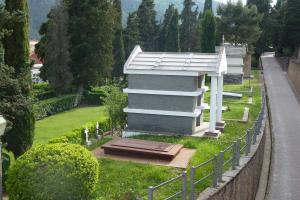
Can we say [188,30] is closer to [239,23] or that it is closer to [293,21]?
[293,21]

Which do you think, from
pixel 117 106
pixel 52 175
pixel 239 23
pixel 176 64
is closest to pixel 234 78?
pixel 239 23

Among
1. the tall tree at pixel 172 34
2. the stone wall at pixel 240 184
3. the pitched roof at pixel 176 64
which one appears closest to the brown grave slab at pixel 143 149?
the stone wall at pixel 240 184

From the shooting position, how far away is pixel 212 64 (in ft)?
62.8

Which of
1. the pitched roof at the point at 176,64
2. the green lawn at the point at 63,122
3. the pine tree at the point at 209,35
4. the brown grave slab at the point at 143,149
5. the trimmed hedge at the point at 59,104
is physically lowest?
the green lawn at the point at 63,122

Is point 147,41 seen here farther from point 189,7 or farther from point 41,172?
point 41,172

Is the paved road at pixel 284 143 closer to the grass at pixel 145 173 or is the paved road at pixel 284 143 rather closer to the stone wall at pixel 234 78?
the grass at pixel 145 173

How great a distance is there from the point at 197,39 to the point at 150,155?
190 feet

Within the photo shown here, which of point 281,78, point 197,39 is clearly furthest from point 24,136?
point 197,39

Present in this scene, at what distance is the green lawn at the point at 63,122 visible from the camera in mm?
27094

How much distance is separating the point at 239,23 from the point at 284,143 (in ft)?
103

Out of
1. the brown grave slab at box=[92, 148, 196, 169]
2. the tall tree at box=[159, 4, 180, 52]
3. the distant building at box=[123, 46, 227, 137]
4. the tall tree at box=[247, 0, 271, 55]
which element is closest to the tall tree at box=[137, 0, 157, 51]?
the tall tree at box=[159, 4, 180, 52]

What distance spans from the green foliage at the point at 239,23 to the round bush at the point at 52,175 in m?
45.7

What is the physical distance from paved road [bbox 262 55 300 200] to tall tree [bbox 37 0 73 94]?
18864mm

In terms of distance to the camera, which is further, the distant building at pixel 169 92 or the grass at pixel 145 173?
the distant building at pixel 169 92
